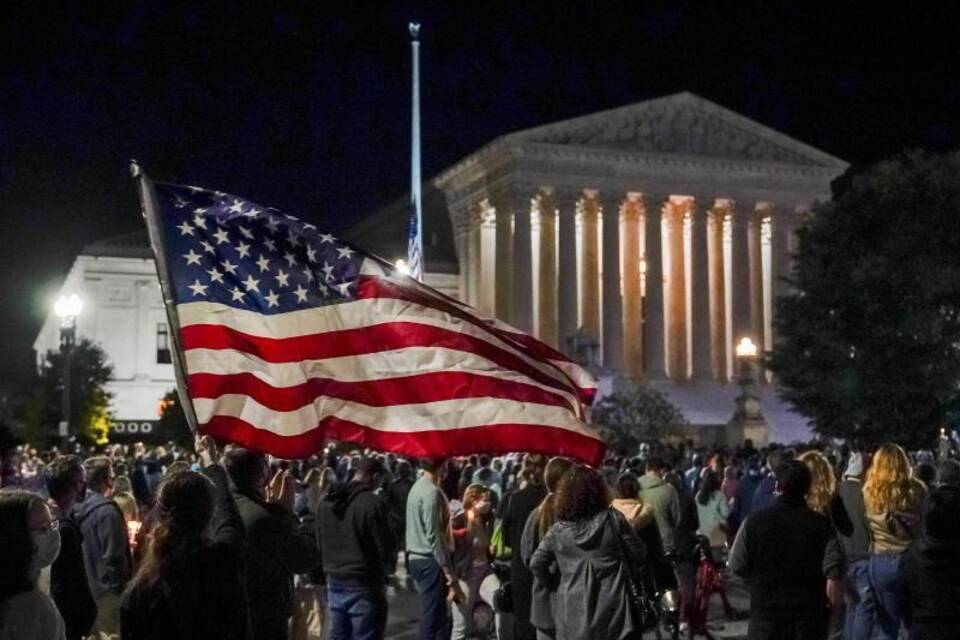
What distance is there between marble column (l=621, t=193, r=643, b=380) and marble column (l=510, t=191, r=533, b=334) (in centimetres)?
594

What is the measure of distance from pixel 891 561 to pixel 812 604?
1.74 m

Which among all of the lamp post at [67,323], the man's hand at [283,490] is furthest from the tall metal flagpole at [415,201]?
the man's hand at [283,490]

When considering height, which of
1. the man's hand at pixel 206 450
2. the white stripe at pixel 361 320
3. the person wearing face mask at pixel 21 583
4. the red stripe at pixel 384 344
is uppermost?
the white stripe at pixel 361 320

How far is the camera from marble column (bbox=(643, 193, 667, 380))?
64.1m

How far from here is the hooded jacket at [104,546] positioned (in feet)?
28.8

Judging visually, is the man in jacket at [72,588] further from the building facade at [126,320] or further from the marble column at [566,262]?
the building facade at [126,320]

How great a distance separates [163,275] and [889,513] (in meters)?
5.05

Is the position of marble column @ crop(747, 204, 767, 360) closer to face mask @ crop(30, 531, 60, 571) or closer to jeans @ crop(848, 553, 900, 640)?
jeans @ crop(848, 553, 900, 640)

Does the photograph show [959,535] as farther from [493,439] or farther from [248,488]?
[248,488]

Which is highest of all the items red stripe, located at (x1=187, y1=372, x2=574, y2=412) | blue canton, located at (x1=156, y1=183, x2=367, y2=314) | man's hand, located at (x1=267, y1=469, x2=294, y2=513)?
blue canton, located at (x1=156, y1=183, x2=367, y2=314)

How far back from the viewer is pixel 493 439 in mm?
7027

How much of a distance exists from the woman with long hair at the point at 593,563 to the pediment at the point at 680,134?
53818mm

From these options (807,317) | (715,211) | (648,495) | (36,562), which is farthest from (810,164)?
(36,562)

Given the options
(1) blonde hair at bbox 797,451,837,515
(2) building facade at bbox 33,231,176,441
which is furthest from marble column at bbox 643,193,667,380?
(1) blonde hair at bbox 797,451,837,515
